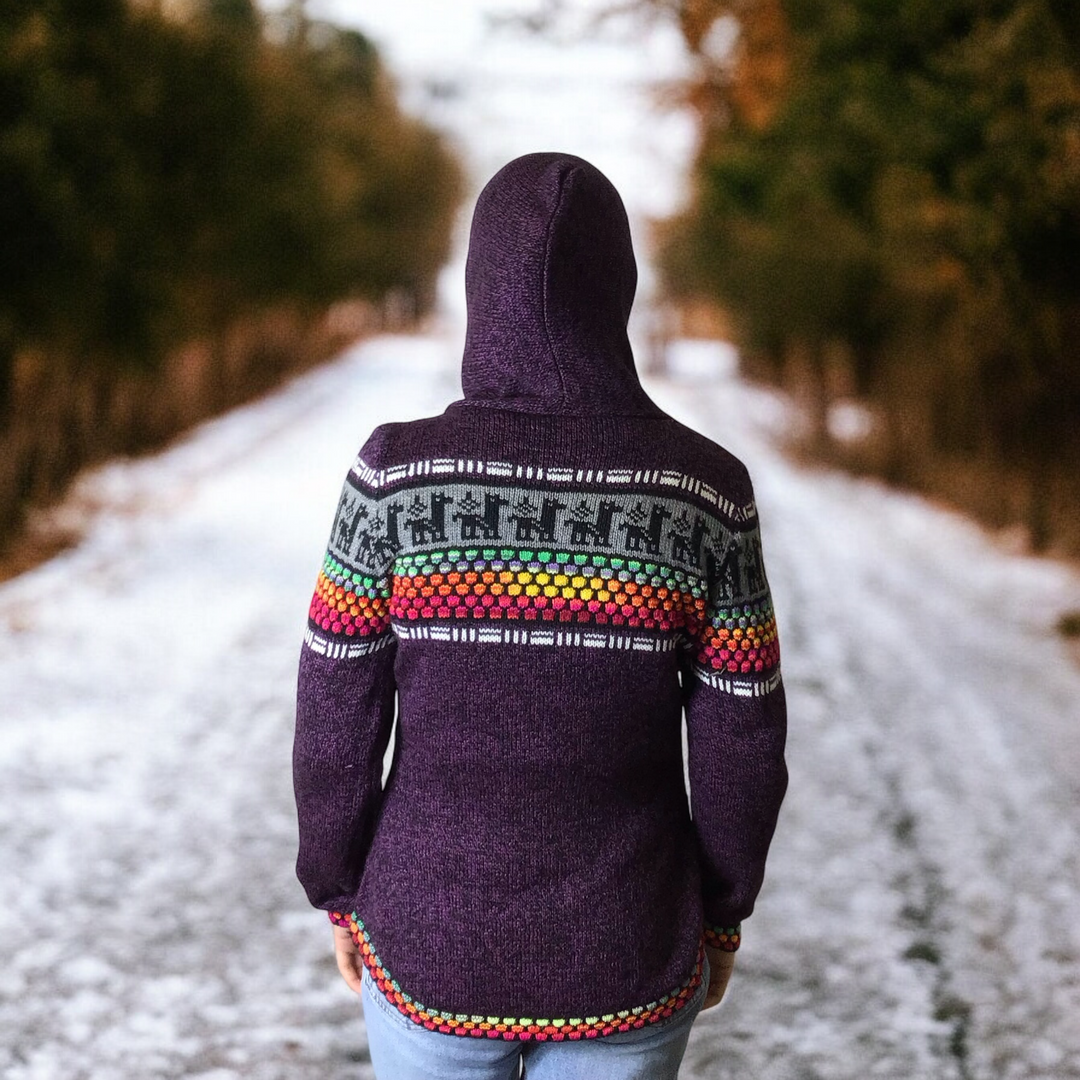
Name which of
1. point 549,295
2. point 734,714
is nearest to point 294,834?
point 734,714

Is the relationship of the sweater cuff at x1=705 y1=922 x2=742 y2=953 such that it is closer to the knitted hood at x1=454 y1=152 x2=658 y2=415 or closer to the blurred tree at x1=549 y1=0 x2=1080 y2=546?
the knitted hood at x1=454 y1=152 x2=658 y2=415

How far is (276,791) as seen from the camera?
4.32 metres

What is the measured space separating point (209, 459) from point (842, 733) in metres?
7.98

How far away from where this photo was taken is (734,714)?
1.50 meters

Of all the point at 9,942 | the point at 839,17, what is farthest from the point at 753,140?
the point at 9,942

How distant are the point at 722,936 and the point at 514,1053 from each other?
0.33 m

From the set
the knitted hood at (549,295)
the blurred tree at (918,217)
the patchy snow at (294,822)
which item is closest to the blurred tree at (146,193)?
the patchy snow at (294,822)

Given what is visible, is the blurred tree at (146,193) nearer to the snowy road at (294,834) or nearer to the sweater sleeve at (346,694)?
the snowy road at (294,834)

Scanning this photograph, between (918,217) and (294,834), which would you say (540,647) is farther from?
(918,217)

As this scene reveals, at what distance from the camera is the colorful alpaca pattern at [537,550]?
1.37 metres

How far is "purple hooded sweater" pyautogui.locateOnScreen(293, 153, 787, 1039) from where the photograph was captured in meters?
1.38

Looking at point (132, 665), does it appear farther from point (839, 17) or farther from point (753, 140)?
point (753, 140)

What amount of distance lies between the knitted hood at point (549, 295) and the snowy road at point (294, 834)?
200cm

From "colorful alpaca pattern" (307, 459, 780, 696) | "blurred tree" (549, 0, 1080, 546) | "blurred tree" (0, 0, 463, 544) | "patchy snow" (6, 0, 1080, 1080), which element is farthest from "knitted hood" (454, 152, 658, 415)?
"blurred tree" (0, 0, 463, 544)
